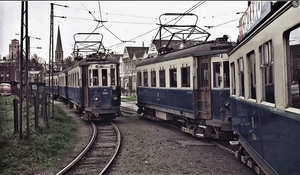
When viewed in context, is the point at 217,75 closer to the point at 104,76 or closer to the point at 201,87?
the point at 201,87

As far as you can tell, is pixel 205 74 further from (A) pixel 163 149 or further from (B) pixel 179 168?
(B) pixel 179 168

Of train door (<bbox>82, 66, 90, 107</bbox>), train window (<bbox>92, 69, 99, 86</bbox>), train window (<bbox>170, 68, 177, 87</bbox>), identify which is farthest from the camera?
train door (<bbox>82, 66, 90, 107</bbox>)

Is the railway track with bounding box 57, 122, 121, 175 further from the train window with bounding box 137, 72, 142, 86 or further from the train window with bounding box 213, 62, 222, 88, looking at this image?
the train window with bounding box 137, 72, 142, 86

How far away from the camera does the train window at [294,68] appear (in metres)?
3.61

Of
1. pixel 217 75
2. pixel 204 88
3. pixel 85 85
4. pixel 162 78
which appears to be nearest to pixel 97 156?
pixel 204 88

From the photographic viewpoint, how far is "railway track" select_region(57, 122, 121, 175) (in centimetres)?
813

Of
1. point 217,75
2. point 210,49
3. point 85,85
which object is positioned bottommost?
point 85,85

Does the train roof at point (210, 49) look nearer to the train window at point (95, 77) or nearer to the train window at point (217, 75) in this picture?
the train window at point (217, 75)

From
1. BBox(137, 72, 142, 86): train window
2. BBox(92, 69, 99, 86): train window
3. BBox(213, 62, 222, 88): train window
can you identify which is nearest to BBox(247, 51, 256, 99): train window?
BBox(213, 62, 222, 88): train window

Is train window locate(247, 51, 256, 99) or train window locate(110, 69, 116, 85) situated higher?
train window locate(110, 69, 116, 85)

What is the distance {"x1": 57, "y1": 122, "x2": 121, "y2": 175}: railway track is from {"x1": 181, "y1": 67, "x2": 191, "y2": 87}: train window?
9.80ft

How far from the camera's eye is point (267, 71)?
4758mm

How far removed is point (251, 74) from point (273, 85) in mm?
1645

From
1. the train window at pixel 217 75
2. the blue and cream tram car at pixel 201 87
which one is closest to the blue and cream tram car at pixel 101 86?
the blue and cream tram car at pixel 201 87
